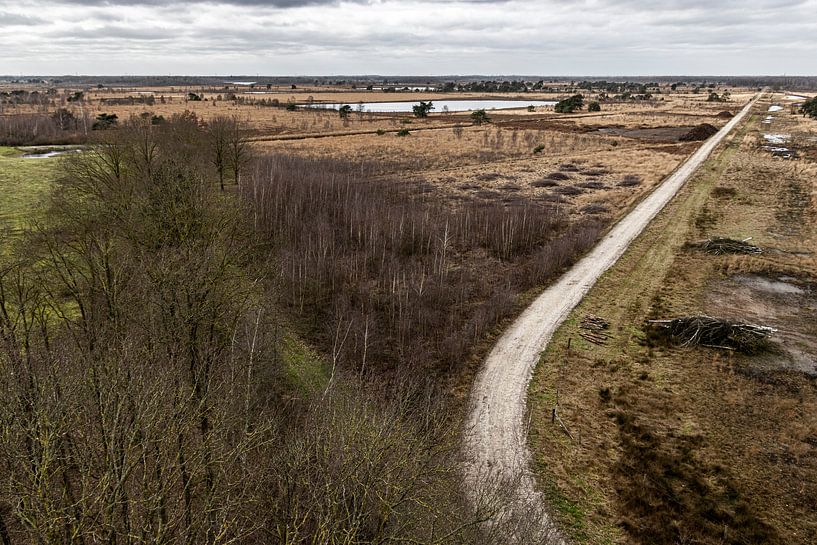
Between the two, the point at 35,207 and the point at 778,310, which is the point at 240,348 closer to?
the point at 778,310

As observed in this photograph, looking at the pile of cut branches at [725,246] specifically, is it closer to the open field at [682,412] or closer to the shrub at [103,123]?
the open field at [682,412]

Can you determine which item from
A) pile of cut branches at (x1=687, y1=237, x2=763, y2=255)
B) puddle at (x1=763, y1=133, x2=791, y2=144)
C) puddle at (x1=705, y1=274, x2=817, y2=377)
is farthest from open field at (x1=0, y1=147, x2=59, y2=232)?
puddle at (x1=763, y1=133, x2=791, y2=144)

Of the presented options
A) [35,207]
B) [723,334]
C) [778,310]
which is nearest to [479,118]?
[35,207]

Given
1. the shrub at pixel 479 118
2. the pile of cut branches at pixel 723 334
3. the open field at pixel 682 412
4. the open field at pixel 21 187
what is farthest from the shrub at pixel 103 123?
the pile of cut branches at pixel 723 334

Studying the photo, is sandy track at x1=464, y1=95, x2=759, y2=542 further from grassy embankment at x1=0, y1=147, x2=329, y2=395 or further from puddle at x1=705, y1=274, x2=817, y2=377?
puddle at x1=705, y1=274, x2=817, y2=377

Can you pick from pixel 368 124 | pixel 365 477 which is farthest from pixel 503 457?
pixel 368 124

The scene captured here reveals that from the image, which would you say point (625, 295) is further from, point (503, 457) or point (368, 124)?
point (368, 124)

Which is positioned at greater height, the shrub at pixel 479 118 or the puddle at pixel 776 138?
the shrub at pixel 479 118
